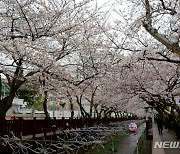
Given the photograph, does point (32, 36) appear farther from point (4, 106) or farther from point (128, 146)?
point (128, 146)

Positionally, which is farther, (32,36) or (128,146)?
(128,146)

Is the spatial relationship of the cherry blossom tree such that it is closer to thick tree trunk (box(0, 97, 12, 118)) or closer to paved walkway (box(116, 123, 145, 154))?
thick tree trunk (box(0, 97, 12, 118))

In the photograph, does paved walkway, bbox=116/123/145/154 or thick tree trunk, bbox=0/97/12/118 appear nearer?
thick tree trunk, bbox=0/97/12/118

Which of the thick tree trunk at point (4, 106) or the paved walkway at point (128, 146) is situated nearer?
the thick tree trunk at point (4, 106)

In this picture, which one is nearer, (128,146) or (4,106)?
(4,106)

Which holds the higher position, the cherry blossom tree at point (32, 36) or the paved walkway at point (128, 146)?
the cherry blossom tree at point (32, 36)

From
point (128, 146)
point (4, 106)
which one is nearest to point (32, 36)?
point (4, 106)

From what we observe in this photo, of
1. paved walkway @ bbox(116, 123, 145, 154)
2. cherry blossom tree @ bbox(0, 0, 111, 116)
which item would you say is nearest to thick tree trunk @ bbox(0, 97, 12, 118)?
cherry blossom tree @ bbox(0, 0, 111, 116)

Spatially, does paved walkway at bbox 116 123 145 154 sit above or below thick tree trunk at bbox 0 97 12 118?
below

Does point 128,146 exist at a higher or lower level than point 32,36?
lower

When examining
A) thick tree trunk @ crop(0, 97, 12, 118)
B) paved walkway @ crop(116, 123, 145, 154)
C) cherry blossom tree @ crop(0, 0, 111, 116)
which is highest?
cherry blossom tree @ crop(0, 0, 111, 116)

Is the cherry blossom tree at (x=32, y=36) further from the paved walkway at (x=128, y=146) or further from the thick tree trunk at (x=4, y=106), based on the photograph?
the paved walkway at (x=128, y=146)

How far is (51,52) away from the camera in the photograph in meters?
10.1

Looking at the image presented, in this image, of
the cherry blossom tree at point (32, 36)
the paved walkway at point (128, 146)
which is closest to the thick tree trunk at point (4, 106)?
the cherry blossom tree at point (32, 36)
